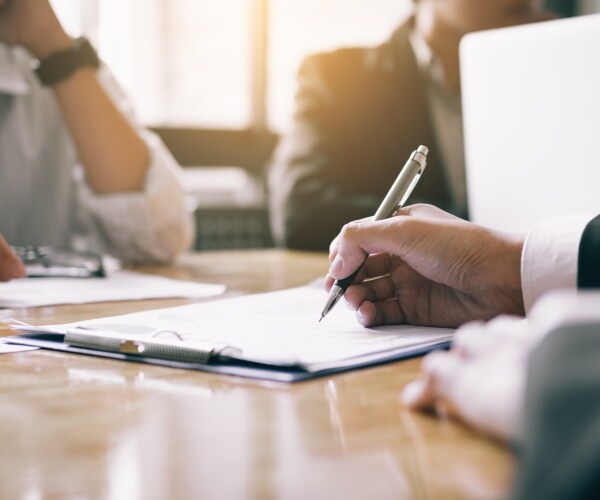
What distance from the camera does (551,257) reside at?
741mm

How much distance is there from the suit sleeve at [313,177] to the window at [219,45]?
0.59m

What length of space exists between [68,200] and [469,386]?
162 centimetres

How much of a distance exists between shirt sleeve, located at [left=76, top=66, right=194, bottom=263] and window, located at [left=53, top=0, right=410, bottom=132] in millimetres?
1185

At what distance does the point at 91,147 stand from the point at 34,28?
261 millimetres

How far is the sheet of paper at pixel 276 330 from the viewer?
25.8 inches

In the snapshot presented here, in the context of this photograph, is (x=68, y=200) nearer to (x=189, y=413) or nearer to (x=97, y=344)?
(x=97, y=344)

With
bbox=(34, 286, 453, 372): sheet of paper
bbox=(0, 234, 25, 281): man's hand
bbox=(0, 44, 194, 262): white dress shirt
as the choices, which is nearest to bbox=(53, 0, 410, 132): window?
bbox=(0, 44, 194, 262): white dress shirt

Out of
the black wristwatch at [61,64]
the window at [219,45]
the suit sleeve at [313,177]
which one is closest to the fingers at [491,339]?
the black wristwatch at [61,64]

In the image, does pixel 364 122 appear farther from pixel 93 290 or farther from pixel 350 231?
pixel 350 231

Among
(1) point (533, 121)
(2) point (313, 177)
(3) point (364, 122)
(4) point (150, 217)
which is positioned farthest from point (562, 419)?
(3) point (364, 122)

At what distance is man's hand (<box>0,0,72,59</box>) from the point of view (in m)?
1.65

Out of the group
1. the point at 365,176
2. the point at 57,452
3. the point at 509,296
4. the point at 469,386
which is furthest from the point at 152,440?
the point at 365,176

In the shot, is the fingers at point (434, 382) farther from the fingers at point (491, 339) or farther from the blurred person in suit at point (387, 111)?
the blurred person in suit at point (387, 111)

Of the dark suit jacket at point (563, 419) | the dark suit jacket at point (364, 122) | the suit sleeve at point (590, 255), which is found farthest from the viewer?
the dark suit jacket at point (364, 122)
